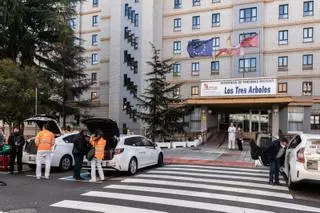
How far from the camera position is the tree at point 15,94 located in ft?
67.4

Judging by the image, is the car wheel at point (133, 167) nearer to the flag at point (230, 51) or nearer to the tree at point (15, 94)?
the tree at point (15, 94)

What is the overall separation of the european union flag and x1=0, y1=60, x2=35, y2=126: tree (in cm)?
2917

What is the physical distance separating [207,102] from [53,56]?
13.3 meters

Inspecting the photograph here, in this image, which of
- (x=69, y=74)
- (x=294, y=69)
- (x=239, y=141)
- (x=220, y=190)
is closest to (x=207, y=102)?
(x=239, y=141)

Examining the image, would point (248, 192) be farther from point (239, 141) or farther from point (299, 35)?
point (299, 35)

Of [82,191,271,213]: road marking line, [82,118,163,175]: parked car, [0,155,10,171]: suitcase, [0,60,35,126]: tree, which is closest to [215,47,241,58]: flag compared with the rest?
[0,60,35,126]: tree

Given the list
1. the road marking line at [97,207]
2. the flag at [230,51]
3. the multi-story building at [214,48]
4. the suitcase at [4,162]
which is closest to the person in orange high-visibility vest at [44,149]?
the suitcase at [4,162]

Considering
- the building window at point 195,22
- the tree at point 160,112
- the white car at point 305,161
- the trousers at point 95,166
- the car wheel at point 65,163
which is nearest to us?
the white car at point 305,161

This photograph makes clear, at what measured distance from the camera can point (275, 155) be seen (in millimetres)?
13000

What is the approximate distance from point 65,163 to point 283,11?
122 feet

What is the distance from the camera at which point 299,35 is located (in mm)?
45812

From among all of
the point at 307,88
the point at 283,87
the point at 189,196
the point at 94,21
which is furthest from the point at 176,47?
the point at 189,196

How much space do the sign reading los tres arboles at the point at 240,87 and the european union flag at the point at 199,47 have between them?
14.0 metres

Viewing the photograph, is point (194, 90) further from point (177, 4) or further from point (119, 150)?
point (119, 150)
